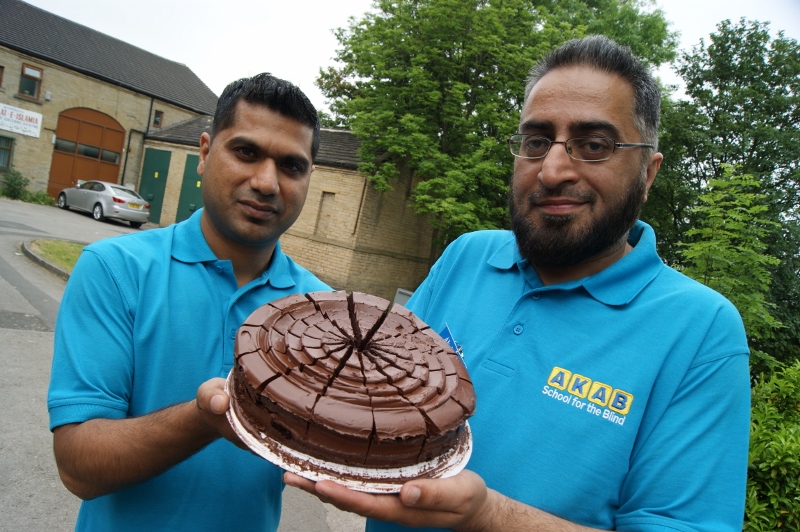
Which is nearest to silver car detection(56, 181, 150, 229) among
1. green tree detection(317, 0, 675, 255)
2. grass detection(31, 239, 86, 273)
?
grass detection(31, 239, 86, 273)

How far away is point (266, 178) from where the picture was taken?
2244mm

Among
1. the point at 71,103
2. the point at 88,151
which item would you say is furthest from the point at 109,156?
the point at 71,103

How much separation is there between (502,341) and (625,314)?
1.53 feet

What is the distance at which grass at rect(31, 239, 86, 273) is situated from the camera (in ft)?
38.3

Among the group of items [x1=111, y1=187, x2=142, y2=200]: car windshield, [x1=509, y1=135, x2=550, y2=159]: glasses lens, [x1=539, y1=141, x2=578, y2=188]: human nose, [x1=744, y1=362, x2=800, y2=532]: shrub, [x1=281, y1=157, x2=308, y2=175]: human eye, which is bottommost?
[x1=111, y1=187, x2=142, y2=200]: car windshield

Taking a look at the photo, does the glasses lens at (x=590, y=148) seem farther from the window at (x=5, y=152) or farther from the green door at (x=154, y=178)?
the window at (x=5, y=152)

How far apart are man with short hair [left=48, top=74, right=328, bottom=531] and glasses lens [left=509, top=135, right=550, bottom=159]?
0.97 metres

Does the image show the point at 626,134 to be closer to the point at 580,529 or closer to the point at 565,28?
the point at 580,529

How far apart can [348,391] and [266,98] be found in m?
1.41

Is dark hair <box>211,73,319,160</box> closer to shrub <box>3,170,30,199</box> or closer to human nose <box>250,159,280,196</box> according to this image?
human nose <box>250,159,280,196</box>

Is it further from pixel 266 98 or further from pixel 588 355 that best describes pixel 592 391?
pixel 266 98

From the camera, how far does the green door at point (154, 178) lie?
94.1 feet

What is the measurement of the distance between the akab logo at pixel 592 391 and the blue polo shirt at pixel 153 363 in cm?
127

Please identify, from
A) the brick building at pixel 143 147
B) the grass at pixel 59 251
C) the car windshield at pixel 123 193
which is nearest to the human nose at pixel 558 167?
the grass at pixel 59 251
